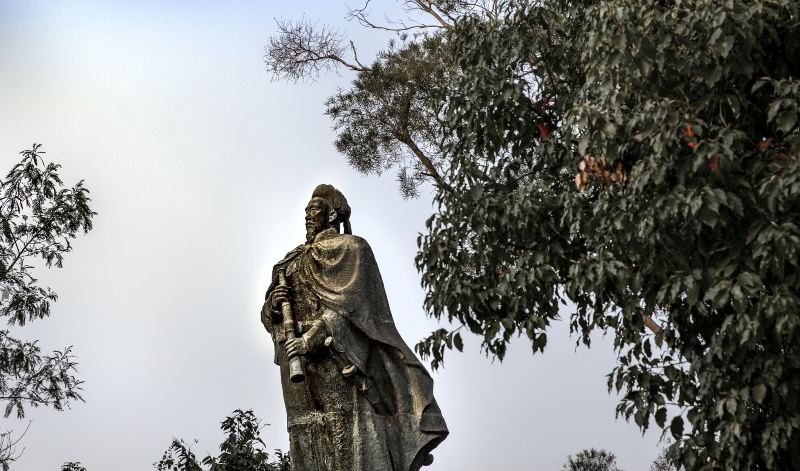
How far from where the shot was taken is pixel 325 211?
1136 cm

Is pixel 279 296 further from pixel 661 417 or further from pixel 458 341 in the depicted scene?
pixel 661 417

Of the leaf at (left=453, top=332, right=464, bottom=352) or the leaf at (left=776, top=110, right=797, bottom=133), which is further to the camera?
the leaf at (left=453, top=332, right=464, bottom=352)

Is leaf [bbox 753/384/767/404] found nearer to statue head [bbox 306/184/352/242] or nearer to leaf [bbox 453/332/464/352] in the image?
leaf [bbox 453/332/464/352]

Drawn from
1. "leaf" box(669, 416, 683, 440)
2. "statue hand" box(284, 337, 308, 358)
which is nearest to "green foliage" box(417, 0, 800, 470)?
"leaf" box(669, 416, 683, 440)

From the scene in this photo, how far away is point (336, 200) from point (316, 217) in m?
0.22

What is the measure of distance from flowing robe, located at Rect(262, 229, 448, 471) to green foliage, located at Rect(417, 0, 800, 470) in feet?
2.17

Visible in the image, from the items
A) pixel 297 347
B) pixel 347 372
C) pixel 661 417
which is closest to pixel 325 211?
pixel 297 347

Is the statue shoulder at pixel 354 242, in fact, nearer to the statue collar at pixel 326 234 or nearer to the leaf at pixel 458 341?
the statue collar at pixel 326 234

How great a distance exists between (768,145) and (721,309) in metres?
1.13

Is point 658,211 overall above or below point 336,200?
below

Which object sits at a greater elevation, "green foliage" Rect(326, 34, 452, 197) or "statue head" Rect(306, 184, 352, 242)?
"green foliage" Rect(326, 34, 452, 197)

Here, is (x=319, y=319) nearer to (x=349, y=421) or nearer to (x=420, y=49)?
(x=349, y=421)

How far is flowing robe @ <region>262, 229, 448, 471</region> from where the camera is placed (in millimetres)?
10438

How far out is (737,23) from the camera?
349 inches
